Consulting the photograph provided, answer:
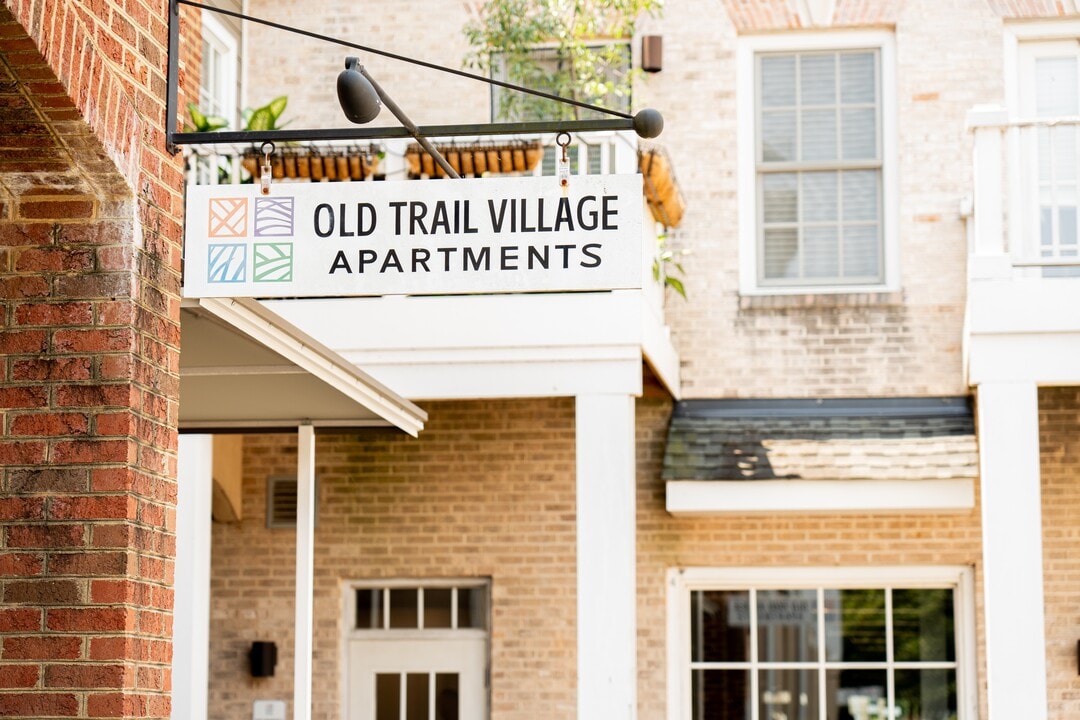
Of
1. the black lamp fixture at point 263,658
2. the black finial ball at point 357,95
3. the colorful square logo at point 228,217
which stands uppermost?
the black finial ball at point 357,95

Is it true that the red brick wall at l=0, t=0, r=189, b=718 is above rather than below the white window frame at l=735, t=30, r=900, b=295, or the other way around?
below

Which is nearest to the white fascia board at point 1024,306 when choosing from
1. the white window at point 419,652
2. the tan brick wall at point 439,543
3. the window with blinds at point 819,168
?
the window with blinds at point 819,168

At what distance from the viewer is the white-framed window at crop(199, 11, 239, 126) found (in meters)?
11.7

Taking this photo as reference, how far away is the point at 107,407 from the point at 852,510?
7.16 meters

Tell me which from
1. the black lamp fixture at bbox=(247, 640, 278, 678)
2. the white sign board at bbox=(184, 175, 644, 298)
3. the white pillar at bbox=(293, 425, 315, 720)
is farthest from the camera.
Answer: the black lamp fixture at bbox=(247, 640, 278, 678)

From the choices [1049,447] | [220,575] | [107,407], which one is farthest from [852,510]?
[107,407]

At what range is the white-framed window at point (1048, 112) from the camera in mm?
11094

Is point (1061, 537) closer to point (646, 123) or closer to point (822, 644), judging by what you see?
point (822, 644)

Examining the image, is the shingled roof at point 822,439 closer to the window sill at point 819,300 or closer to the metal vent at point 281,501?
the window sill at point 819,300

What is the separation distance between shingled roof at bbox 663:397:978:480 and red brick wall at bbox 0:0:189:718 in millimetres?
6580

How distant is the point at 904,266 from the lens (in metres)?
11.5

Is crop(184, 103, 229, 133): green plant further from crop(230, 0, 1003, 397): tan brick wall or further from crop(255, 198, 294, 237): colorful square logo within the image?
crop(255, 198, 294, 237): colorful square logo

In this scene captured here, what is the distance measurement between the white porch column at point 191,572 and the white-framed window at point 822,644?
10.8ft

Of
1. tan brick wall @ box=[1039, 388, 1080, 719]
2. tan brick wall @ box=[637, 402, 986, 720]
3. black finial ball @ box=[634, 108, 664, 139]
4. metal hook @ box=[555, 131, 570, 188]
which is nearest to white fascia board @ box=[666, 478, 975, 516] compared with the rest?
tan brick wall @ box=[637, 402, 986, 720]
